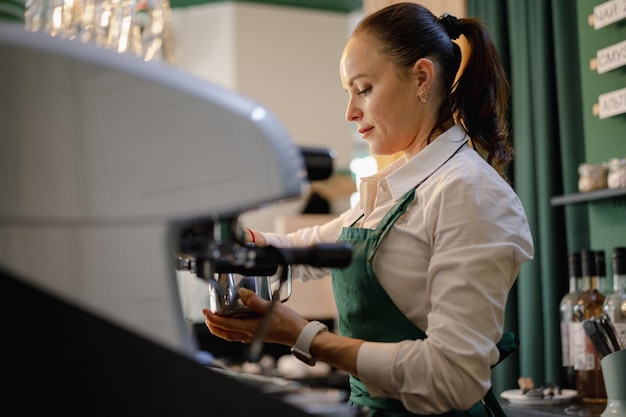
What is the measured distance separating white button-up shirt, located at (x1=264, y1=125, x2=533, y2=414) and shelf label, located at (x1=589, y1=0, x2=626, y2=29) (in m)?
1.16

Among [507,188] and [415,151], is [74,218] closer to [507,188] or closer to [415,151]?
[507,188]

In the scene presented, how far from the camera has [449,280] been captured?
40.7 inches

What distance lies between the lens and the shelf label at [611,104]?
7.02 feet

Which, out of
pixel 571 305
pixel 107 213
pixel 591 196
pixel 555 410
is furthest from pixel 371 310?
pixel 591 196

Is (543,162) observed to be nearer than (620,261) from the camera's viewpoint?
No

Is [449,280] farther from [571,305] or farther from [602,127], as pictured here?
[602,127]

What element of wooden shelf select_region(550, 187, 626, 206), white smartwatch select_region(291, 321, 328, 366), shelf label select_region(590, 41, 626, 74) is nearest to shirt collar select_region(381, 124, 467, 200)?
white smartwatch select_region(291, 321, 328, 366)

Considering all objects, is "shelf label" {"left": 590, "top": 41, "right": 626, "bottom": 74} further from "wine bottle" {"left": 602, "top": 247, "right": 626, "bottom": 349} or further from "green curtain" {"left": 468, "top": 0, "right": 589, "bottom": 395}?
"wine bottle" {"left": 602, "top": 247, "right": 626, "bottom": 349}

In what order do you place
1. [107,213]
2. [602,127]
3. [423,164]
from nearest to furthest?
[107,213]
[423,164]
[602,127]

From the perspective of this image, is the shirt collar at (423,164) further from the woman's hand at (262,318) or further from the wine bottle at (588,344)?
the wine bottle at (588,344)

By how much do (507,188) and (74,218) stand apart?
66 centimetres

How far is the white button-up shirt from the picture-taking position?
3.30 feet

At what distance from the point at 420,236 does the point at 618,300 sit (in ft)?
3.20

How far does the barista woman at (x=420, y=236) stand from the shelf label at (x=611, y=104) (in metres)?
0.82
